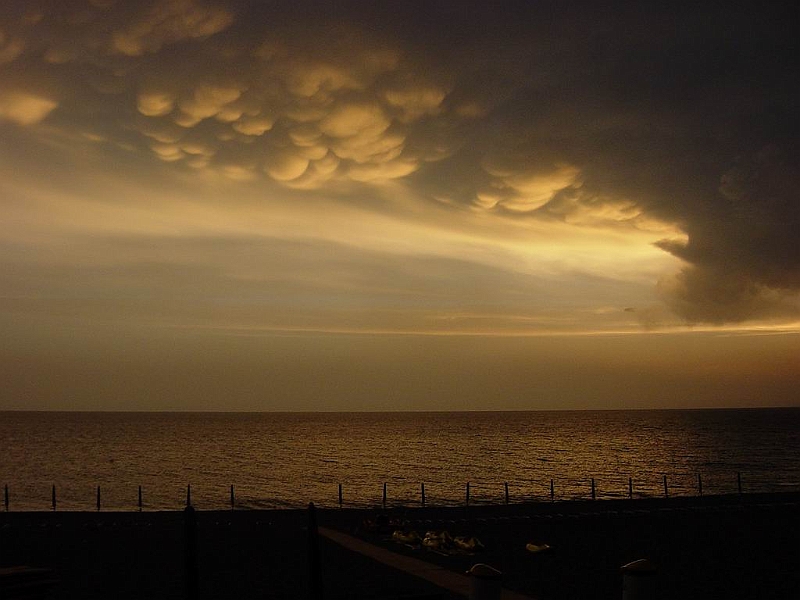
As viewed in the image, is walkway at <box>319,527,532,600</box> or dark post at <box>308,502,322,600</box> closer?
dark post at <box>308,502,322,600</box>

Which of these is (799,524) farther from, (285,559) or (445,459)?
(445,459)

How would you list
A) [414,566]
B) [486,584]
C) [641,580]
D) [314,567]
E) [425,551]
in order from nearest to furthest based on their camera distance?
[641,580] < [486,584] < [314,567] < [414,566] < [425,551]

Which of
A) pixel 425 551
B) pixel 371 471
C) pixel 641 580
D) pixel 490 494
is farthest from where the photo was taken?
pixel 371 471

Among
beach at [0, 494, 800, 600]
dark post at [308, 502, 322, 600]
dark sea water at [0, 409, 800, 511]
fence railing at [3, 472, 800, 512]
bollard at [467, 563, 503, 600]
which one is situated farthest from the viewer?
dark sea water at [0, 409, 800, 511]

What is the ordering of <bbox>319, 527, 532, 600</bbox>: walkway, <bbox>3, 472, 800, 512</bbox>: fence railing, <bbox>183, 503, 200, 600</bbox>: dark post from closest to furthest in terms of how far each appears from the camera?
<bbox>183, 503, 200, 600</bbox>: dark post
<bbox>319, 527, 532, 600</bbox>: walkway
<bbox>3, 472, 800, 512</bbox>: fence railing

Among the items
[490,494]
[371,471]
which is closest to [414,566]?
[490,494]

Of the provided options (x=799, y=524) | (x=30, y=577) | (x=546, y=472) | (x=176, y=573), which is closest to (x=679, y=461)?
(x=546, y=472)

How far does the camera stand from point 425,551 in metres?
23.1

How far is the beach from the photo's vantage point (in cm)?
1825

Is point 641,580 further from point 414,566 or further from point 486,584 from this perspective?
point 414,566

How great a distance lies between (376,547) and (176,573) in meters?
6.26

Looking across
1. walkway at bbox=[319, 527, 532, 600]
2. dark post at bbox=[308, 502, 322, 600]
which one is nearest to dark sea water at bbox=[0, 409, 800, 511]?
walkway at bbox=[319, 527, 532, 600]

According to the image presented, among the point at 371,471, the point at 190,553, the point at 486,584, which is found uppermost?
the point at 486,584

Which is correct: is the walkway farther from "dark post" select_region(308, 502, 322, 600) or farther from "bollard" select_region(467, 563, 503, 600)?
"bollard" select_region(467, 563, 503, 600)
